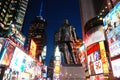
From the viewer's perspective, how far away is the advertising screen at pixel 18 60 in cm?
2009

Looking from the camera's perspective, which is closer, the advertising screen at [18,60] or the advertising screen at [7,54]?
the advertising screen at [7,54]

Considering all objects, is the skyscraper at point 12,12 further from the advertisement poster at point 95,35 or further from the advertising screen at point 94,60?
the advertising screen at point 94,60

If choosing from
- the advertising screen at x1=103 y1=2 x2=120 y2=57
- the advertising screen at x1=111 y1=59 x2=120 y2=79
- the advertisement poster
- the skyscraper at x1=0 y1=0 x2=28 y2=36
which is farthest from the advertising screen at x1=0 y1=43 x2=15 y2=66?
the skyscraper at x1=0 y1=0 x2=28 y2=36

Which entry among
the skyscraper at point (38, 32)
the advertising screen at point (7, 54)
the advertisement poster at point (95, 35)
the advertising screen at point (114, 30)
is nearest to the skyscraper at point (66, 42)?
the advertisement poster at point (95, 35)

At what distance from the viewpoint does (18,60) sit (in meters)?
21.3

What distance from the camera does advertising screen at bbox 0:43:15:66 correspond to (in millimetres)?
18438

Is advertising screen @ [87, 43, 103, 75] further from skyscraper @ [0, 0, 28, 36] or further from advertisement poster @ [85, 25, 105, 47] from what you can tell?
skyscraper @ [0, 0, 28, 36]

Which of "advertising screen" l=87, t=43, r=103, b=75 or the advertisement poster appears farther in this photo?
the advertisement poster

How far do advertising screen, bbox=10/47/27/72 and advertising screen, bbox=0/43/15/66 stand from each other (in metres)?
0.73

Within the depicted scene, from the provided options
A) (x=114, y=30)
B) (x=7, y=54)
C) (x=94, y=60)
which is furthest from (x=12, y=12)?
(x=114, y=30)

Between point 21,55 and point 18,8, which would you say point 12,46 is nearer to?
point 21,55

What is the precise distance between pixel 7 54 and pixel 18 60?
8.81ft

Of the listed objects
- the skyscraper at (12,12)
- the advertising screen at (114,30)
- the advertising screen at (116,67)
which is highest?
the skyscraper at (12,12)

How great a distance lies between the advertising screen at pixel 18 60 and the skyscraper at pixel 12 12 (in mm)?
35455
